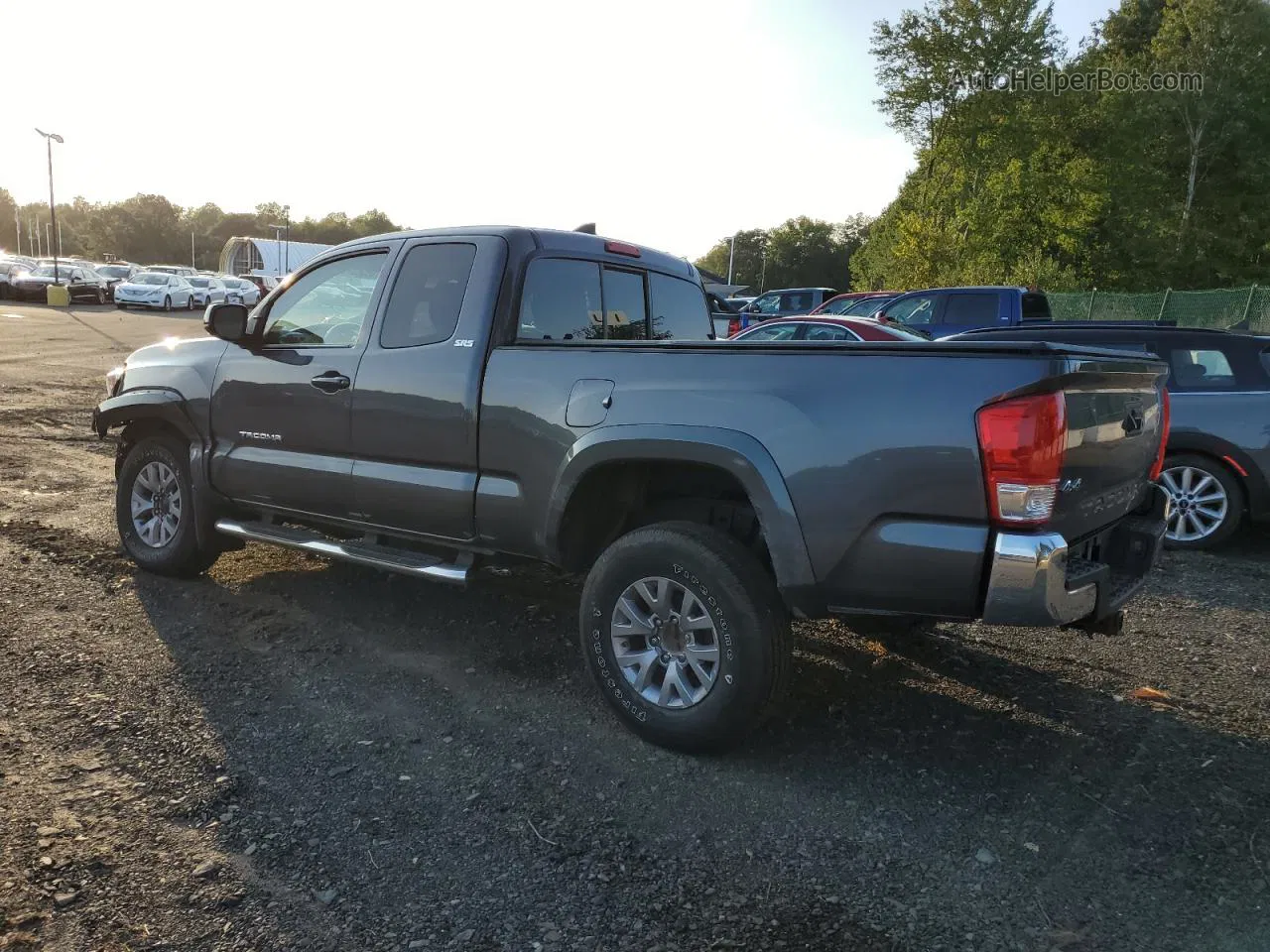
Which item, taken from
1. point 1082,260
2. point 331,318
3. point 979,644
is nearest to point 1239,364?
point 979,644

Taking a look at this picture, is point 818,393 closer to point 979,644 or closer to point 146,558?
point 979,644

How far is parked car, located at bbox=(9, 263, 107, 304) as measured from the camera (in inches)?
1464

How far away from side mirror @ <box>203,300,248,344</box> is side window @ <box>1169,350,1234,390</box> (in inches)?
247

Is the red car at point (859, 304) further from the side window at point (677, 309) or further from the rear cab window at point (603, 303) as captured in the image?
the rear cab window at point (603, 303)

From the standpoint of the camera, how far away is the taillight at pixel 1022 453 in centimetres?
277

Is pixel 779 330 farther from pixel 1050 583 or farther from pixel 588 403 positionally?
pixel 1050 583

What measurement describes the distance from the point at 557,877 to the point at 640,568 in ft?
3.85

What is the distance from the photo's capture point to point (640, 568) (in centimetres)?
349

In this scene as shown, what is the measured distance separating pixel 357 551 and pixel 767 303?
19.2 meters

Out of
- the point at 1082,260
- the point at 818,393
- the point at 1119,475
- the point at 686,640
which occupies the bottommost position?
the point at 686,640

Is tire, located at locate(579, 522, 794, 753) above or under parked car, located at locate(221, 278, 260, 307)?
under

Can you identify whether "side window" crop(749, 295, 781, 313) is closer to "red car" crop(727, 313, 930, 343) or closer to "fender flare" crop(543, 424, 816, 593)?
"red car" crop(727, 313, 930, 343)

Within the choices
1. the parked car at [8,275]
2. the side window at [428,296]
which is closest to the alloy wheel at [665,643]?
the side window at [428,296]

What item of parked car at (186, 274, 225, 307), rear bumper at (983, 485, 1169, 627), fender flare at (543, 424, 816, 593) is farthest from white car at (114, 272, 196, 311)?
rear bumper at (983, 485, 1169, 627)
